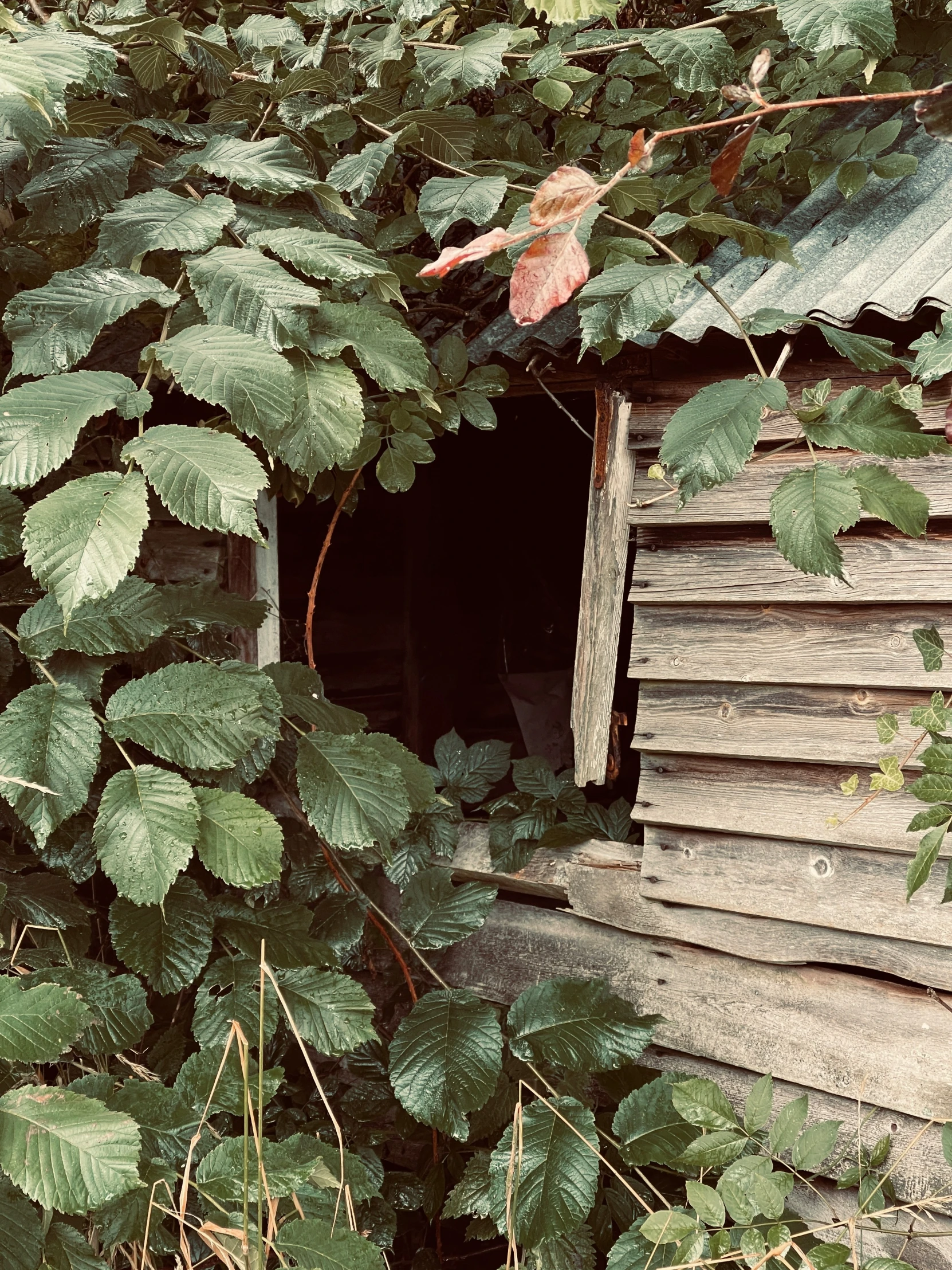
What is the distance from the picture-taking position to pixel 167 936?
1474 mm

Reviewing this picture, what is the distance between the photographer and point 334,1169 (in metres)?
1.62

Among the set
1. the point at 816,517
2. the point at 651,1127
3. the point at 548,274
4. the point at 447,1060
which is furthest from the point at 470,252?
the point at 651,1127

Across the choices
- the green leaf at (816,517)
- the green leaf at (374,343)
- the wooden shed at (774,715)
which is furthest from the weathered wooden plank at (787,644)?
the green leaf at (374,343)

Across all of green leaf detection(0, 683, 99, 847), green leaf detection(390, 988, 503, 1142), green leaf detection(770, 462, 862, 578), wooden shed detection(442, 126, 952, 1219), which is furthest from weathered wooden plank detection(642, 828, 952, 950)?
green leaf detection(0, 683, 99, 847)

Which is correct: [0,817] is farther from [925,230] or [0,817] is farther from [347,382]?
[925,230]

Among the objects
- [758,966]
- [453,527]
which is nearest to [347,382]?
[758,966]

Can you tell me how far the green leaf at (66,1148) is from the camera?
104 centimetres

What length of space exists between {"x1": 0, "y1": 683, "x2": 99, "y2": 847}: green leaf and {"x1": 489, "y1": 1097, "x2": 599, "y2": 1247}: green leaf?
813 mm

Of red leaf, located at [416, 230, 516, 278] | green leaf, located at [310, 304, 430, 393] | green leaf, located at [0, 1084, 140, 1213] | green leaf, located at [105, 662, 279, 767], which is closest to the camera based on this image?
red leaf, located at [416, 230, 516, 278]

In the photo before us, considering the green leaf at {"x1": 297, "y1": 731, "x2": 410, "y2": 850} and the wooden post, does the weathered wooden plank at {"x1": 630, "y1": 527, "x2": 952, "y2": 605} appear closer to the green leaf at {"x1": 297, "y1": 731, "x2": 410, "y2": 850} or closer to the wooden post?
the wooden post

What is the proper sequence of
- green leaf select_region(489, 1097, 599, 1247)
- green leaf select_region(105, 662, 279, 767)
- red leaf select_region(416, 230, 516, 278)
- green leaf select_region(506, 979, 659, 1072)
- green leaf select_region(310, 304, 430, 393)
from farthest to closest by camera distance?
1. green leaf select_region(506, 979, 659, 1072)
2. green leaf select_region(489, 1097, 599, 1247)
3. green leaf select_region(310, 304, 430, 393)
4. green leaf select_region(105, 662, 279, 767)
5. red leaf select_region(416, 230, 516, 278)

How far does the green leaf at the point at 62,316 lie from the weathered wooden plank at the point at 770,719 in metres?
1.55

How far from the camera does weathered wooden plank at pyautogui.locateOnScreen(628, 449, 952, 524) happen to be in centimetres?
206

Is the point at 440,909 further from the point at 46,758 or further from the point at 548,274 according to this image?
the point at 548,274
